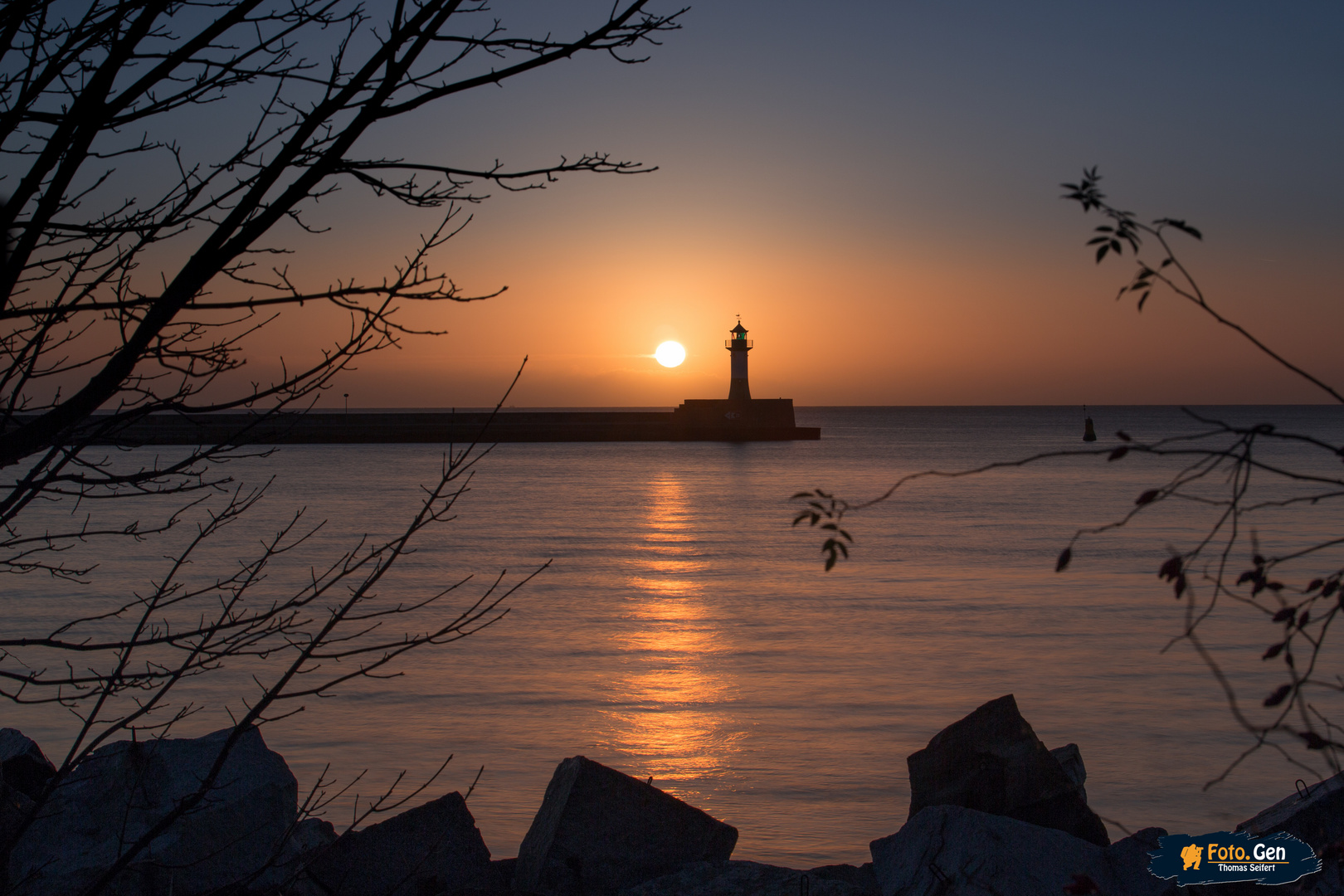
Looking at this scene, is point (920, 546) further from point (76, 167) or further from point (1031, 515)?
point (76, 167)

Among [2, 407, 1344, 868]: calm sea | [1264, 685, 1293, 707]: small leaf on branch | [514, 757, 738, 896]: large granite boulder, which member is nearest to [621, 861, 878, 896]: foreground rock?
[514, 757, 738, 896]: large granite boulder

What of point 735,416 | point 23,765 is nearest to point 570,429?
point 735,416

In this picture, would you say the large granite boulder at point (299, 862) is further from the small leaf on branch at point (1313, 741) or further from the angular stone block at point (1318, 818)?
the angular stone block at point (1318, 818)

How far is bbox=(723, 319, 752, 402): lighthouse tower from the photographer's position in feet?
244

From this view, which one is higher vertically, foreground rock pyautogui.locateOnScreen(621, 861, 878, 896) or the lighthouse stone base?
the lighthouse stone base

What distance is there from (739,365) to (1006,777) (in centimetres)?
7375

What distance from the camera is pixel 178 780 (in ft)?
15.2

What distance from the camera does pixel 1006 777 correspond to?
212 inches

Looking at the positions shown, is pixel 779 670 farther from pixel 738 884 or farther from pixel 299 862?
pixel 299 862

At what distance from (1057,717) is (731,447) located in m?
71.5

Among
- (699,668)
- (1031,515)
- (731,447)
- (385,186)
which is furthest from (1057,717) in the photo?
(731,447)

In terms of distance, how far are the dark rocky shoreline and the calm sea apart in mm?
1776

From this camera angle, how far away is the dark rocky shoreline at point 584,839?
4211 millimetres

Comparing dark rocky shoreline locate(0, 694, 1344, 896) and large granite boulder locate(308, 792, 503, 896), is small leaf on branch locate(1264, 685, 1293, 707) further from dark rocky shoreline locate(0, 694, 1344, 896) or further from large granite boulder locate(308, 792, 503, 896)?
large granite boulder locate(308, 792, 503, 896)
